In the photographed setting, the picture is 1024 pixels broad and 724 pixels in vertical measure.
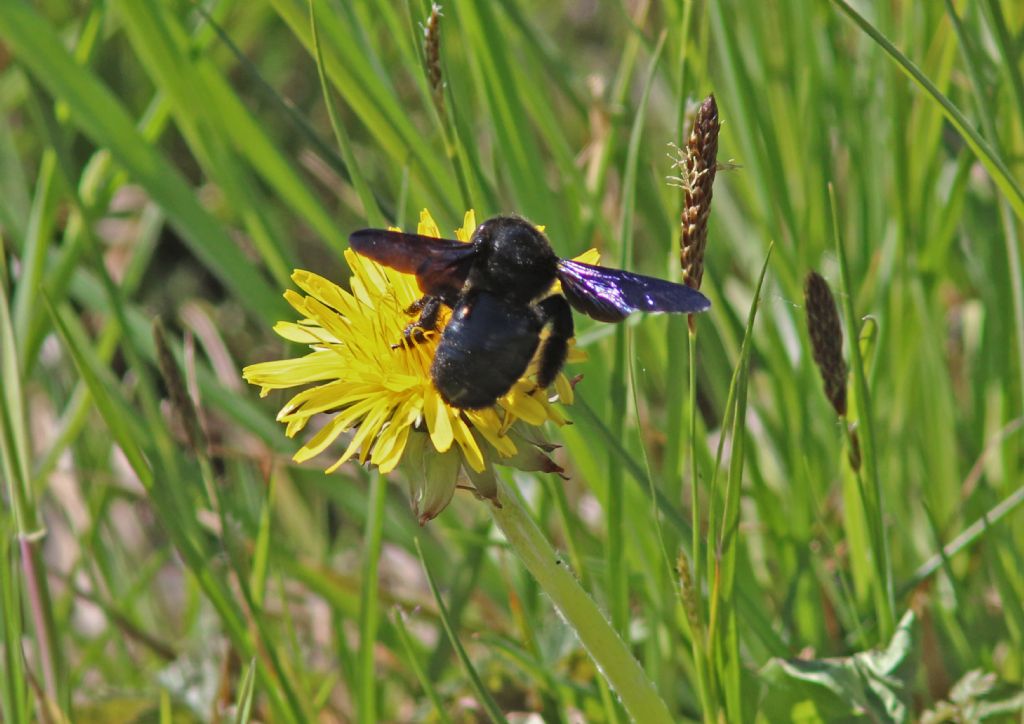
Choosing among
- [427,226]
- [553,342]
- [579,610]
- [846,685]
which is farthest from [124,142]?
[846,685]

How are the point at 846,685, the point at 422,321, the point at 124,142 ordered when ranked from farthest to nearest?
1. the point at 124,142
2. the point at 846,685
3. the point at 422,321

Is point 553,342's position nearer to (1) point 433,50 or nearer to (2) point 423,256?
(2) point 423,256

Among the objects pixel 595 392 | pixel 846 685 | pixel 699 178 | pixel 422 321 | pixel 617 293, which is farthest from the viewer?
pixel 595 392

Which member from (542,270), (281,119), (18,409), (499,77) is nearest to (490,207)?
(499,77)

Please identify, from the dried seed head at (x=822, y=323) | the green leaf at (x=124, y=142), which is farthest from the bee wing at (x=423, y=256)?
the green leaf at (x=124, y=142)

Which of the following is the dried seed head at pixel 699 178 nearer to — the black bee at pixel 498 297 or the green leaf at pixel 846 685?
the black bee at pixel 498 297

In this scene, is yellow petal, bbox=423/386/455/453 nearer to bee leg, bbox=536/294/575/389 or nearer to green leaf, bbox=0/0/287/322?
bee leg, bbox=536/294/575/389
